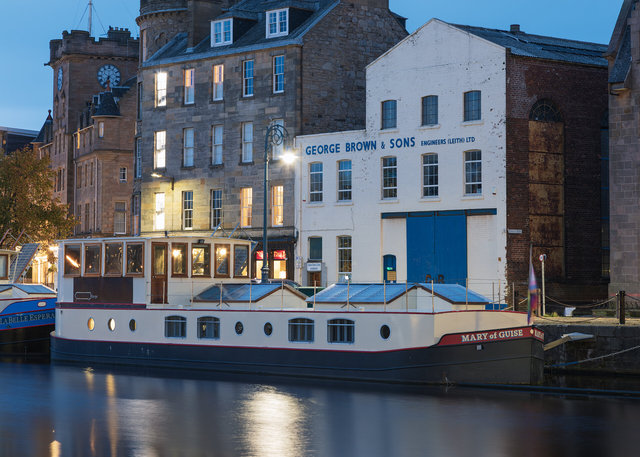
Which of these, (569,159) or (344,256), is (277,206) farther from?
(569,159)

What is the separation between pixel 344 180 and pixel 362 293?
19.9 metres

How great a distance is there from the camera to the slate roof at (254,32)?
52.2m

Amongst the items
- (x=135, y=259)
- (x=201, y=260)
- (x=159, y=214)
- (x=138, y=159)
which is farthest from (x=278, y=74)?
(x=135, y=259)

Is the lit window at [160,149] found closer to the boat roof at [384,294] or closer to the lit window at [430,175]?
the lit window at [430,175]

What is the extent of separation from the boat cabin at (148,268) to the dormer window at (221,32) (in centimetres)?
2297

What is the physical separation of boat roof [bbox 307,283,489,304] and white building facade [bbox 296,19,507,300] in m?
12.5

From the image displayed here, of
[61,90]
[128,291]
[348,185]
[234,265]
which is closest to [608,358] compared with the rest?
[234,265]

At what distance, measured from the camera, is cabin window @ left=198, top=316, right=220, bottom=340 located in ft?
102

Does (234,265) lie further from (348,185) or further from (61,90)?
(61,90)

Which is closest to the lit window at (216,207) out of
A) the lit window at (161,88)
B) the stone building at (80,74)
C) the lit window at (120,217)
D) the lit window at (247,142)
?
the lit window at (247,142)

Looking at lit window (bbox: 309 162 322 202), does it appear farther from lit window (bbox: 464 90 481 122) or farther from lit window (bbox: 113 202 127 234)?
lit window (bbox: 113 202 127 234)

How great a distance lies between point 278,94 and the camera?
51.9m

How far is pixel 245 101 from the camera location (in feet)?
174

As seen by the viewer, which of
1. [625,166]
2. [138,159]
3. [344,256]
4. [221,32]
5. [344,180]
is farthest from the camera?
[138,159]
